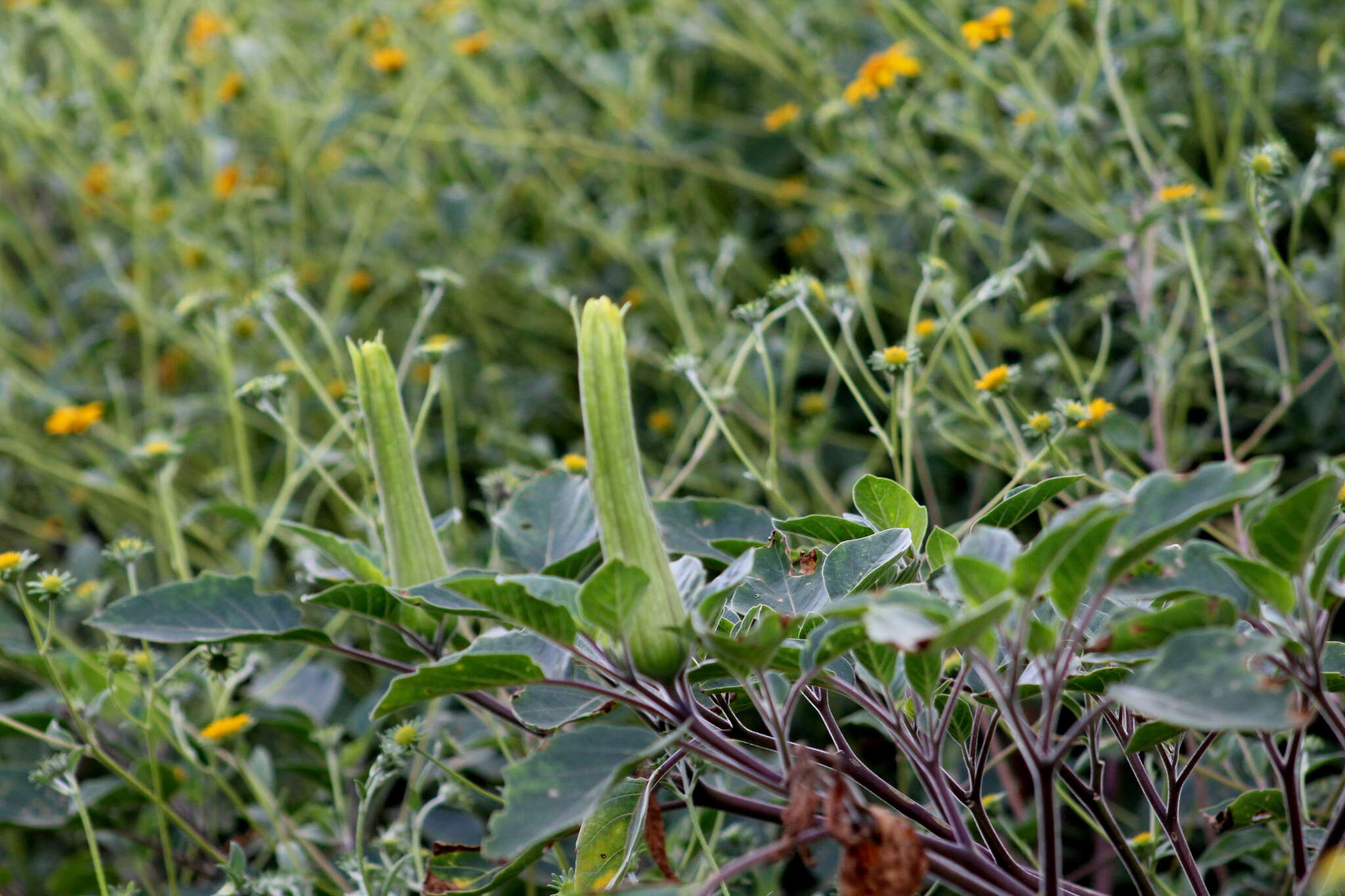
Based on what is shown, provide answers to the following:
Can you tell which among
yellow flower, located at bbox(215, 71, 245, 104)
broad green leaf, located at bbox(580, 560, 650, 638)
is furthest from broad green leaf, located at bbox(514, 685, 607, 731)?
yellow flower, located at bbox(215, 71, 245, 104)

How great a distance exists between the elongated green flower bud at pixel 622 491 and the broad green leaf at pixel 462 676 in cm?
5

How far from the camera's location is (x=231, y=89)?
164cm

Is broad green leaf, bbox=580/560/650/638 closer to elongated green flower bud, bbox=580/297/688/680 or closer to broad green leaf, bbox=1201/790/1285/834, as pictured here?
elongated green flower bud, bbox=580/297/688/680

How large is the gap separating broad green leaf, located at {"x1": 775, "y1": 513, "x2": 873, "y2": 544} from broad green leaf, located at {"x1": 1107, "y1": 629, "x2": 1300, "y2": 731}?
20 centimetres

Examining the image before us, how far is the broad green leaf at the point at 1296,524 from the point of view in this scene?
0.40m

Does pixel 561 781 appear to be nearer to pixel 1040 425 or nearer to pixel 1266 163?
pixel 1040 425

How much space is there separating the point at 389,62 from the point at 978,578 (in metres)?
1.39

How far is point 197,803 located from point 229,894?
0.99 feet

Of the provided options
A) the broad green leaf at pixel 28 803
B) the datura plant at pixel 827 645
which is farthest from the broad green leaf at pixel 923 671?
the broad green leaf at pixel 28 803

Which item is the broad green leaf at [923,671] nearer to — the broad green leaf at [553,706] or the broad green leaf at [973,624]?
the broad green leaf at [973,624]

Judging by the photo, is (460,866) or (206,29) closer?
(460,866)

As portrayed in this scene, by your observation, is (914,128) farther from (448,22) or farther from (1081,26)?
(448,22)

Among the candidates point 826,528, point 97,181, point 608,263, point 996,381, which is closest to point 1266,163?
point 996,381

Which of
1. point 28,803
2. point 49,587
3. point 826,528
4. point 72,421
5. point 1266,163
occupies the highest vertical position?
point 1266,163
